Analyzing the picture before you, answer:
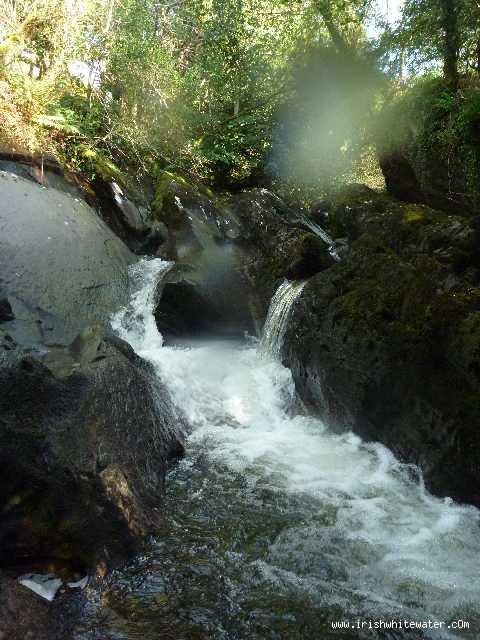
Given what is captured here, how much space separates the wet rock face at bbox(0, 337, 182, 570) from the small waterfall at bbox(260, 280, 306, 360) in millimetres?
4099

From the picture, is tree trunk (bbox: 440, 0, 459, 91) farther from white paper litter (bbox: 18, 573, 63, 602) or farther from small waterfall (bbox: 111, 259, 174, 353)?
white paper litter (bbox: 18, 573, 63, 602)

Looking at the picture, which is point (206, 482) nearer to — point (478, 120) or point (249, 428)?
point (249, 428)

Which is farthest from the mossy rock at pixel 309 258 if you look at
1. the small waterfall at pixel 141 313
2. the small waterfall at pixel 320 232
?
the small waterfall at pixel 141 313

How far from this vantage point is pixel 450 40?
9.73 meters

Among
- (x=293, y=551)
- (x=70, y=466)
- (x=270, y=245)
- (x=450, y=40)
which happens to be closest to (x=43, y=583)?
(x=70, y=466)

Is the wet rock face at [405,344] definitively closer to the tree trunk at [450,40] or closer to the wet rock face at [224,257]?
the wet rock face at [224,257]

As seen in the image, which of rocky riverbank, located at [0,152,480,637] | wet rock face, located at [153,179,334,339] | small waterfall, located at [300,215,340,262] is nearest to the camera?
rocky riverbank, located at [0,152,480,637]

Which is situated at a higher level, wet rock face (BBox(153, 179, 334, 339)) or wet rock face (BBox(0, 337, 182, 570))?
wet rock face (BBox(153, 179, 334, 339))

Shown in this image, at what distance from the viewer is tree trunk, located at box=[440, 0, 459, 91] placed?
9.31 meters

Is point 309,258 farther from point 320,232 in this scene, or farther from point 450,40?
point 450,40

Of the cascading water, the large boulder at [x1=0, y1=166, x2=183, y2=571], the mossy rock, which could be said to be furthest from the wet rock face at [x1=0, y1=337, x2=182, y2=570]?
the mossy rock

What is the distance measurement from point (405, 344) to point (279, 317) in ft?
12.2

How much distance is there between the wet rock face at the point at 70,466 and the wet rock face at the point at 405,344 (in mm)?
2836

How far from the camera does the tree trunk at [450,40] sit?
9.31 metres
